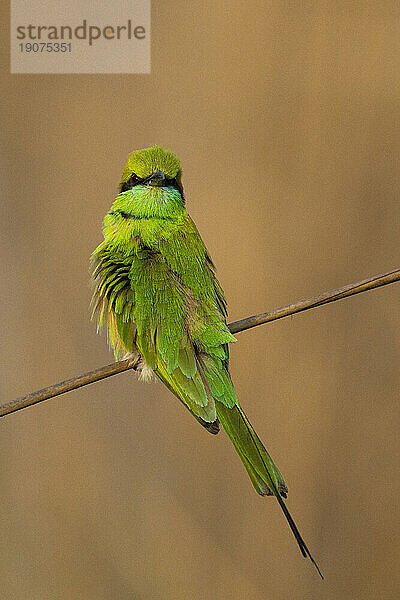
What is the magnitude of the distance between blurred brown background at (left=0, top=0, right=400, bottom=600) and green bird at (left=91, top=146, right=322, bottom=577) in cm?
60

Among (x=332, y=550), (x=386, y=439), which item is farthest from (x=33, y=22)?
(x=332, y=550)

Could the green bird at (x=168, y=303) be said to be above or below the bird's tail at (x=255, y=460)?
above

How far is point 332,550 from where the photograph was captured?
7.26ft

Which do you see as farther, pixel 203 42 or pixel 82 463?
pixel 203 42

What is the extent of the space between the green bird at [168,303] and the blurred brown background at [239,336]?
601 millimetres

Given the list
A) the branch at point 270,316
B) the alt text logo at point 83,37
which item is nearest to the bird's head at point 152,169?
the branch at point 270,316

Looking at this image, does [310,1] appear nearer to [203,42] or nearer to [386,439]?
[203,42]

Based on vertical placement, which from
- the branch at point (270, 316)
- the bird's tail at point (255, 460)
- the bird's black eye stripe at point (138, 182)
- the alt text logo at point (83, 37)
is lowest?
the bird's tail at point (255, 460)

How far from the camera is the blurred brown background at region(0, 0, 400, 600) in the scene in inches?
88.7

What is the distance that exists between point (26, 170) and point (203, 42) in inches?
28.8

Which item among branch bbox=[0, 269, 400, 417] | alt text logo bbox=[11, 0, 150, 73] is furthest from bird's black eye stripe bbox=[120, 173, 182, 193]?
alt text logo bbox=[11, 0, 150, 73]

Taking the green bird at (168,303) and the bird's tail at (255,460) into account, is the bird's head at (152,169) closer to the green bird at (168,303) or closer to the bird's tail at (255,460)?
the green bird at (168,303)

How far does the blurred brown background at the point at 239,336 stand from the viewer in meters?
2.25

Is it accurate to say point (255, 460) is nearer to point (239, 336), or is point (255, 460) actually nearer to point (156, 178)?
point (156, 178)
